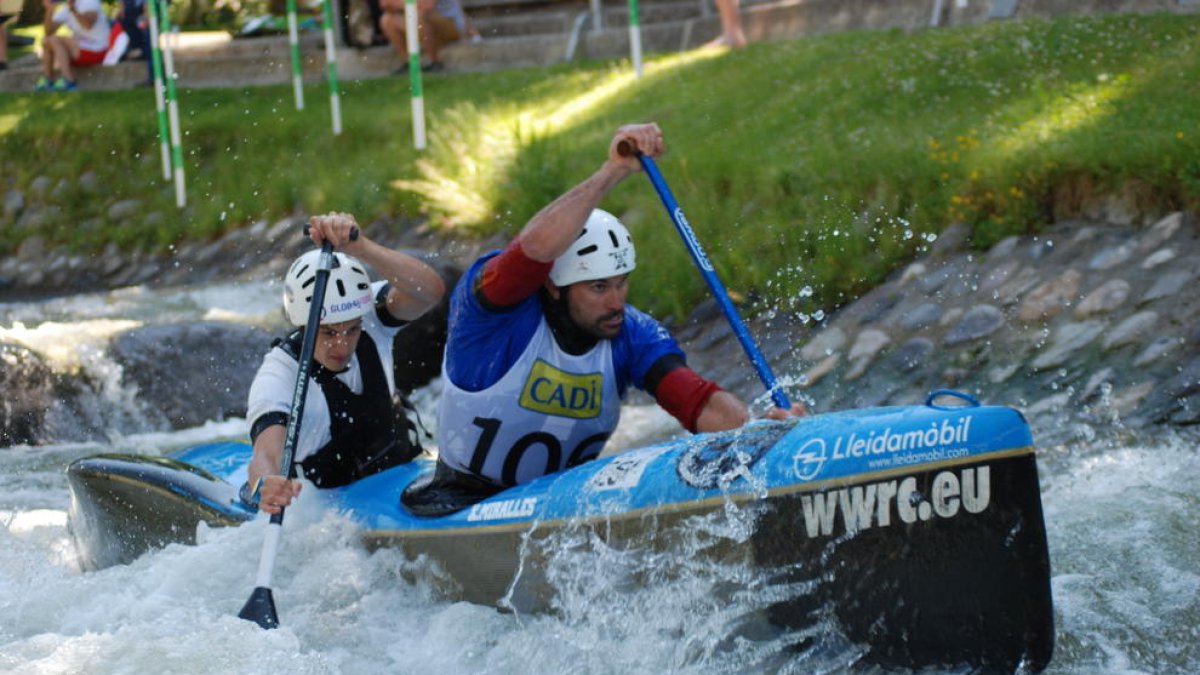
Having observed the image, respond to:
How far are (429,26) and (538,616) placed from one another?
36.2 ft

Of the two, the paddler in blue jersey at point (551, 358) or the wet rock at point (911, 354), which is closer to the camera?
the paddler in blue jersey at point (551, 358)

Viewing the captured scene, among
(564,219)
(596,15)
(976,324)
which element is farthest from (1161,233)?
(596,15)

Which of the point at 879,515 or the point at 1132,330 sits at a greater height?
the point at 879,515

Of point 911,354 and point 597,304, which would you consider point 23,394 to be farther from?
point 597,304

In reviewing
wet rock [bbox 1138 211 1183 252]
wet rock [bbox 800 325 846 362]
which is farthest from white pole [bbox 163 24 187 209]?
wet rock [bbox 1138 211 1183 252]

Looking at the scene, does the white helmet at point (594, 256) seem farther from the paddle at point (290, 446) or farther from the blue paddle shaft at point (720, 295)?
the paddle at point (290, 446)

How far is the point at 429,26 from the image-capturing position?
16.1 m

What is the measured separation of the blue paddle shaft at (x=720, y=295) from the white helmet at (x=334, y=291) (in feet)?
4.08

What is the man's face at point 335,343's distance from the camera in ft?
21.9

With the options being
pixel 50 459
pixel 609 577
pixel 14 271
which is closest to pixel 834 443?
pixel 609 577

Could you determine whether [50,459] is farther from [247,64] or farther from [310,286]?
[247,64]

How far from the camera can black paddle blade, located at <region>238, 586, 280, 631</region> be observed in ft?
19.5

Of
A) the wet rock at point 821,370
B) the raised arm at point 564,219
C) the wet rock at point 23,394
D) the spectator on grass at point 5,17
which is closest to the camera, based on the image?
the raised arm at point 564,219

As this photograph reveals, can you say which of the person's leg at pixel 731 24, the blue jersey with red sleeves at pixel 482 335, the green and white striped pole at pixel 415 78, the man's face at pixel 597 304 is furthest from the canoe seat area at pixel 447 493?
the person's leg at pixel 731 24
